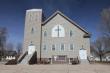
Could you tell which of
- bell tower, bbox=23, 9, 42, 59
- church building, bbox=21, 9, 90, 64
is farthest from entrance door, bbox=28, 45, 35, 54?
bell tower, bbox=23, 9, 42, 59

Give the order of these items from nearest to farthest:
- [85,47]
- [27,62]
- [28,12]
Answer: [27,62], [85,47], [28,12]

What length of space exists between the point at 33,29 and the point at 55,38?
470 centimetres

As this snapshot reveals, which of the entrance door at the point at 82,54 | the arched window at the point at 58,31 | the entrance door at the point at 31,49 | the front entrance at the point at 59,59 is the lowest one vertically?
the front entrance at the point at 59,59

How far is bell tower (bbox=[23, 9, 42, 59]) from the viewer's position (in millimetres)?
38319

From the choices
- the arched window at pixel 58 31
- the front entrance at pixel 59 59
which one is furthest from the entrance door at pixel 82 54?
the arched window at pixel 58 31

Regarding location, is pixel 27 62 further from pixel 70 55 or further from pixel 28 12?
pixel 28 12

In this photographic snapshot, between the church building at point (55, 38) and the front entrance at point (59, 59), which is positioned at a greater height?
the church building at point (55, 38)

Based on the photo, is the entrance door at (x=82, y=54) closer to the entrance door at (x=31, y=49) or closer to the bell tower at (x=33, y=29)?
the bell tower at (x=33, y=29)

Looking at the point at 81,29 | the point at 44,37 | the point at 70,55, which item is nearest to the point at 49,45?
the point at 44,37

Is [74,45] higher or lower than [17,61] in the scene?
higher

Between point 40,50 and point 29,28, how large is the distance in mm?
4941

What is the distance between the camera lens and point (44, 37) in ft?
127

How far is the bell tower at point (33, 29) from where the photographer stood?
38319 mm

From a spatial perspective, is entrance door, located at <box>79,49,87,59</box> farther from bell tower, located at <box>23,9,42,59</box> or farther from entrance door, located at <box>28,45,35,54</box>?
entrance door, located at <box>28,45,35,54</box>
